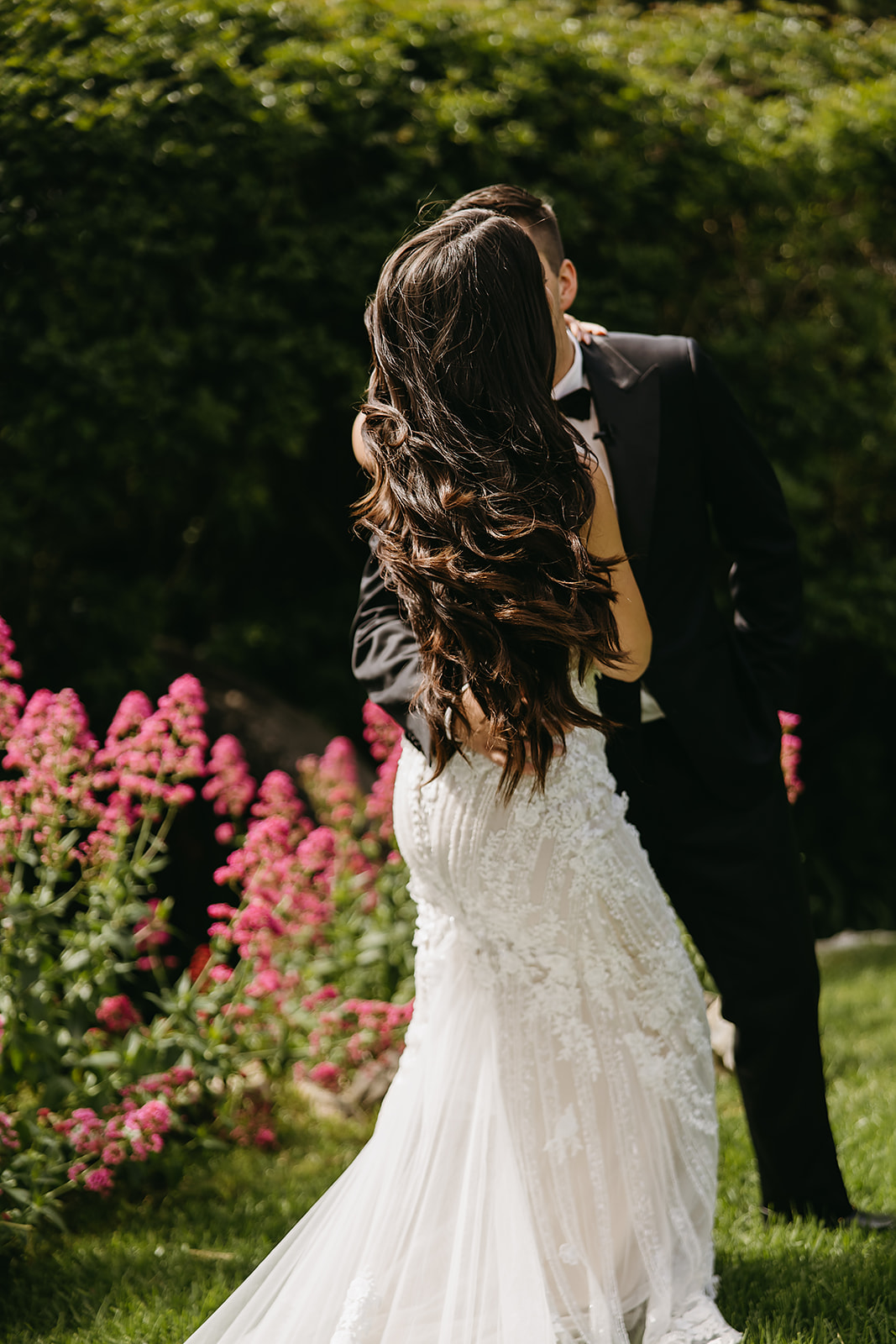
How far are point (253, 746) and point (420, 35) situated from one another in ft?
9.82

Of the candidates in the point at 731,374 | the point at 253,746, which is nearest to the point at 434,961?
the point at 253,746

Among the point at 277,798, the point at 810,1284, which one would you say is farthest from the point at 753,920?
the point at 277,798

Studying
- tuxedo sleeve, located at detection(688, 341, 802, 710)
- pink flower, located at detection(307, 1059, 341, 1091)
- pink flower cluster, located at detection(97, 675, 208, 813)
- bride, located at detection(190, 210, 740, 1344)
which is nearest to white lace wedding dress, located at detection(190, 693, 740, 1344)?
bride, located at detection(190, 210, 740, 1344)

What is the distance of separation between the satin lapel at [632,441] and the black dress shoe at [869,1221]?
1.56 m

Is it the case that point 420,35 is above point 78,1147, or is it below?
above

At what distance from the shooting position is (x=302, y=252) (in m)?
4.21

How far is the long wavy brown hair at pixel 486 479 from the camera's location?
5.88 ft

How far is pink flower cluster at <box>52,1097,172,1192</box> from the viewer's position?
2.62 metres

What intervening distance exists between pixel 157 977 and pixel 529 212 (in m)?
2.26

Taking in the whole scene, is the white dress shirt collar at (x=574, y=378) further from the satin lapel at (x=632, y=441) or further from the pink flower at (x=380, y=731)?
the pink flower at (x=380, y=731)

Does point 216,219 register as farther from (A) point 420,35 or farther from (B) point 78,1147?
(B) point 78,1147

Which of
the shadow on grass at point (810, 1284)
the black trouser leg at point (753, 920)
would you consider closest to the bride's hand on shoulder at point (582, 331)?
the black trouser leg at point (753, 920)

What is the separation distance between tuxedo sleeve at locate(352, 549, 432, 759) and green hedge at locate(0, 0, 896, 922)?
1943 millimetres

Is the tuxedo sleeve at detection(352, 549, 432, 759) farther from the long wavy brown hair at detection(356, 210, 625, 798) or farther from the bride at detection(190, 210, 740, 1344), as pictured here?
the long wavy brown hair at detection(356, 210, 625, 798)
